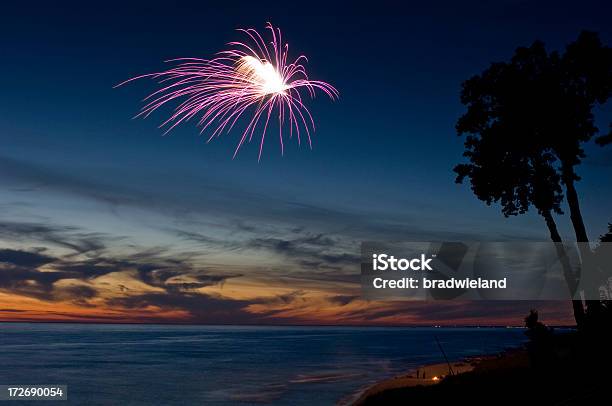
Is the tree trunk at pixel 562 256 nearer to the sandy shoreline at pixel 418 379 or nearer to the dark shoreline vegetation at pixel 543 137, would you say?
the dark shoreline vegetation at pixel 543 137

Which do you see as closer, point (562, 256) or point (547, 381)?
point (547, 381)


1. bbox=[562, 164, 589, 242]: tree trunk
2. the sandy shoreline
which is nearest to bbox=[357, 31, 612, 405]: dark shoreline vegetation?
bbox=[562, 164, 589, 242]: tree trunk

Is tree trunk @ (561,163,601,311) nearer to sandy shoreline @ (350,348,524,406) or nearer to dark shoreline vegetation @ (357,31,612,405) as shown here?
dark shoreline vegetation @ (357,31,612,405)

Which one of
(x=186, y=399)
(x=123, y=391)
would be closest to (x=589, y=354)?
(x=186, y=399)

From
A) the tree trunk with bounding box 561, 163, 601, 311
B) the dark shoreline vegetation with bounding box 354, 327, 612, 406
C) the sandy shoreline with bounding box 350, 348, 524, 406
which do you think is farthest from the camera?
the sandy shoreline with bounding box 350, 348, 524, 406

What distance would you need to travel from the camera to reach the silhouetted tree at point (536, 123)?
31000mm

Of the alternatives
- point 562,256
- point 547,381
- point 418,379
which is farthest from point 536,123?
point 418,379

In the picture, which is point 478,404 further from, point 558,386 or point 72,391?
point 72,391

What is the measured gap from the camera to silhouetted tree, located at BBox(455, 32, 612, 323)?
31.0 metres

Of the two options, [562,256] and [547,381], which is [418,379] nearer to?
[562,256]

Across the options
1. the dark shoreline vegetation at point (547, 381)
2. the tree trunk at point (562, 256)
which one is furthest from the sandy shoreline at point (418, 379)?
the dark shoreline vegetation at point (547, 381)

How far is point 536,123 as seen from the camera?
104 ft

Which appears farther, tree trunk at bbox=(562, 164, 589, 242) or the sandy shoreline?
the sandy shoreline

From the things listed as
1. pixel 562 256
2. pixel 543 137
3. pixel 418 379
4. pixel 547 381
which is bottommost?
pixel 418 379
